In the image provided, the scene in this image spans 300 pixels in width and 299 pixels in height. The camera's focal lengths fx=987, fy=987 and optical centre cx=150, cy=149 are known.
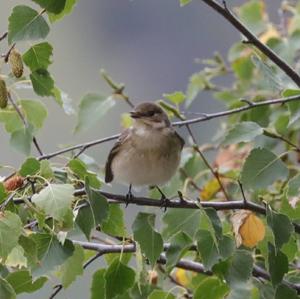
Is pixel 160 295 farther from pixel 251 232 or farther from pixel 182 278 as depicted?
pixel 182 278

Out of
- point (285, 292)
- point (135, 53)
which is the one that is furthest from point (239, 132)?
point (135, 53)

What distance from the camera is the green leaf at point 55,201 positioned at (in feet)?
7.20

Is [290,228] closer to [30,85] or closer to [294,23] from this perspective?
[30,85]

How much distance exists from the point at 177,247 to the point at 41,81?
578mm

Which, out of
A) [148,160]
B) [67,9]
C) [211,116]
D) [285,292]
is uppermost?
[67,9]

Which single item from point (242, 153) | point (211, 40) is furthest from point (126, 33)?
point (242, 153)

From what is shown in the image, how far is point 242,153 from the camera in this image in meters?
4.11

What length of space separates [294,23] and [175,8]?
9.50 metres

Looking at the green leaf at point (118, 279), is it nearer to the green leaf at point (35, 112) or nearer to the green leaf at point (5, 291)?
the green leaf at point (5, 291)

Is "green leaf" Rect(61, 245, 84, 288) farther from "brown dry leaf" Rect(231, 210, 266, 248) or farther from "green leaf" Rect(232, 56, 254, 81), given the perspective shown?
"green leaf" Rect(232, 56, 254, 81)

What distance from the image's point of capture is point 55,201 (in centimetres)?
220

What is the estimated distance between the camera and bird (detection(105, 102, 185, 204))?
3441 millimetres

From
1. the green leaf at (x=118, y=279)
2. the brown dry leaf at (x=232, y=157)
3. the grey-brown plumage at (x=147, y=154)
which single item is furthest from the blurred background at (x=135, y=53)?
the green leaf at (x=118, y=279)

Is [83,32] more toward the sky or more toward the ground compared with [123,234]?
more toward the ground
